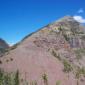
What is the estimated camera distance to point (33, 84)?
194125mm

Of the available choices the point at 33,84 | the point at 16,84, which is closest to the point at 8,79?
the point at 16,84

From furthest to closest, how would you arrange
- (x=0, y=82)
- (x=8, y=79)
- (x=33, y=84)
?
(x=33, y=84) → (x=8, y=79) → (x=0, y=82)

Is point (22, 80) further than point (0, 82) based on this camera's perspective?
Yes

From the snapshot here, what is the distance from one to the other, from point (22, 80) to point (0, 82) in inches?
2068

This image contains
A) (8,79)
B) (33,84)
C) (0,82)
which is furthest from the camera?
(33,84)

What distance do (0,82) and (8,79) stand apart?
20873 millimetres

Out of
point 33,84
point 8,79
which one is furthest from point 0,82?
point 33,84

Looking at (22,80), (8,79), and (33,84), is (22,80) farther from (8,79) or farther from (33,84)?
(8,79)

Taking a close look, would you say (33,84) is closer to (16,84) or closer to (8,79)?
(8,79)

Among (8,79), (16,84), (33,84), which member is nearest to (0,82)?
(16,84)

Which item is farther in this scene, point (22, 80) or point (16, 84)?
point (22, 80)

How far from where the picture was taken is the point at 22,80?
198 meters

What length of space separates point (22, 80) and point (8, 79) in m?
31.8

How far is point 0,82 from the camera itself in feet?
482
